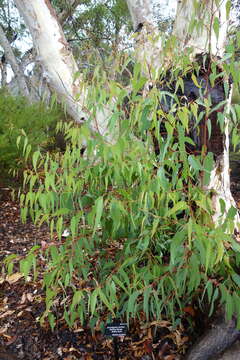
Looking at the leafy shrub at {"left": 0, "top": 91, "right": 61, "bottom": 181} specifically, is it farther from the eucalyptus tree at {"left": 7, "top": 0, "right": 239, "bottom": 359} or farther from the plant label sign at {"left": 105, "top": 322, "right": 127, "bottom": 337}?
the plant label sign at {"left": 105, "top": 322, "right": 127, "bottom": 337}

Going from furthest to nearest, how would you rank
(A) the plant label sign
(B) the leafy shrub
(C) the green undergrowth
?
1. (B) the leafy shrub
2. (A) the plant label sign
3. (C) the green undergrowth

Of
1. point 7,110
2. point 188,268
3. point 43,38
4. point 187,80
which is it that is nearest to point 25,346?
point 188,268

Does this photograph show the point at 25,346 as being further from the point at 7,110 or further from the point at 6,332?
the point at 7,110

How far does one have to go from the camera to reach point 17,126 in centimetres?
402

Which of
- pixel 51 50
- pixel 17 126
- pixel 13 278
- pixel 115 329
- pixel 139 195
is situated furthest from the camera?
pixel 17 126

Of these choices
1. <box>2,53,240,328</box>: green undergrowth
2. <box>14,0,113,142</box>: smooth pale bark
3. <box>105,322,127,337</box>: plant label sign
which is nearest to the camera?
<box>2,53,240,328</box>: green undergrowth

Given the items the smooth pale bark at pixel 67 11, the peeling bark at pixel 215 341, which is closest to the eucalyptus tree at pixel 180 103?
the peeling bark at pixel 215 341

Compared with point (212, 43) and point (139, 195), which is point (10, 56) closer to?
point (212, 43)

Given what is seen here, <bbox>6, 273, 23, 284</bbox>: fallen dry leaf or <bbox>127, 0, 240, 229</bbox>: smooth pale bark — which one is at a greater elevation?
<bbox>127, 0, 240, 229</bbox>: smooth pale bark

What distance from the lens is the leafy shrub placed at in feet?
12.5

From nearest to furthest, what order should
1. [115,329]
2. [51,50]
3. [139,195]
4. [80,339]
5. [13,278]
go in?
[139,195] < [115,329] < [80,339] < [51,50] < [13,278]

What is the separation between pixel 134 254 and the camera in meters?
1.33

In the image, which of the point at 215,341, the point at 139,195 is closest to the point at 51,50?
the point at 139,195

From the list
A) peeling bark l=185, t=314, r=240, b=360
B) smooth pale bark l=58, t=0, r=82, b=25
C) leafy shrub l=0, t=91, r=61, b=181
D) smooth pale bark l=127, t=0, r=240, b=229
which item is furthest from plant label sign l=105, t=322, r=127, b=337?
smooth pale bark l=58, t=0, r=82, b=25
